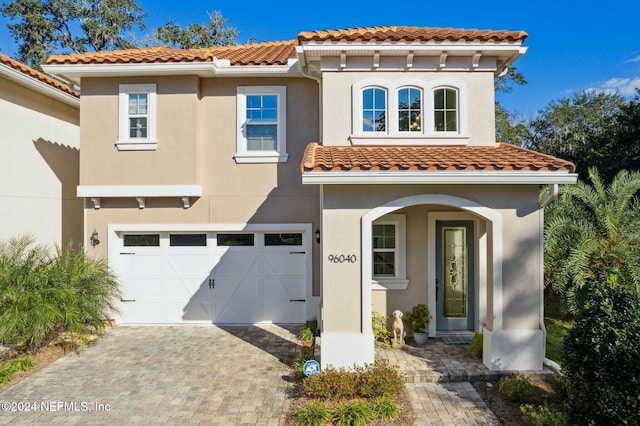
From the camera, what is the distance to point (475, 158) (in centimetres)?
773

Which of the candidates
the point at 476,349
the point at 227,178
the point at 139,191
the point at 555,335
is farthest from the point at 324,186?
the point at 555,335

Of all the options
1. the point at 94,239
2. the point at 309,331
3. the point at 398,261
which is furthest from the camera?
the point at 94,239

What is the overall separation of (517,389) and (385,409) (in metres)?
2.31

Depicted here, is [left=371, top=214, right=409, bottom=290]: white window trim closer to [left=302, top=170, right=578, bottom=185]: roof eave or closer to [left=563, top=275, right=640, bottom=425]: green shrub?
[left=302, top=170, right=578, bottom=185]: roof eave

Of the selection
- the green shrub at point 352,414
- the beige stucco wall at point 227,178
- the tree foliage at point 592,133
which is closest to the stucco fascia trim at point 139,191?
the beige stucco wall at point 227,178

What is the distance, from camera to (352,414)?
571 centimetres

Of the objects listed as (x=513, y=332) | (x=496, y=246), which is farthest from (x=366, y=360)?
(x=496, y=246)

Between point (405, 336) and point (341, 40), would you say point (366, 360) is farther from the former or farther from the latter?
point (341, 40)

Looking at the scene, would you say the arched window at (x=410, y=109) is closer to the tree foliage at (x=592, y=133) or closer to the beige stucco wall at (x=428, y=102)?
the beige stucco wall at (x=428, y=102)

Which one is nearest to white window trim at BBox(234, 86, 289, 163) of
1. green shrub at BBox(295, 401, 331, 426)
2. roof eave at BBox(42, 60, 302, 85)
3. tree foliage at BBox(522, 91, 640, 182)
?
roof eave at BBox(42, 60, 302, 85)

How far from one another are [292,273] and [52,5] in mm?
26236

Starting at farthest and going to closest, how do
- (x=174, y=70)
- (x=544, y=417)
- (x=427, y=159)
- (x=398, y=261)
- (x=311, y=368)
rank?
1. (x=174, y=70)
2. (x=398, y=261)
3. (x=427, y=159)
4. (x=311, y=368)
5. (x=544, y=417)

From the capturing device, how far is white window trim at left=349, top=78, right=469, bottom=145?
A: 9.27m

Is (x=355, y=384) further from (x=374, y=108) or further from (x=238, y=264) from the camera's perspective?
(x=374, y=108)
